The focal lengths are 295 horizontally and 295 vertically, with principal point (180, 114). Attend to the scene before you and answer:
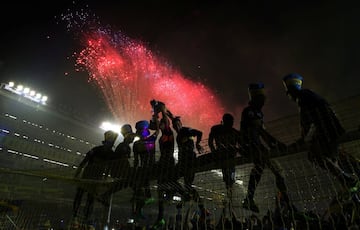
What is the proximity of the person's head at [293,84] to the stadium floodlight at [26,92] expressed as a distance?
21.2 meters

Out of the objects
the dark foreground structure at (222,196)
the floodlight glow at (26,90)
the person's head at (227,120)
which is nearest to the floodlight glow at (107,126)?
the floodlight glow at (26,90)

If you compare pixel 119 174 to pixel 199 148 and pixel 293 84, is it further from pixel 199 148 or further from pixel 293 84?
pixel 293 84

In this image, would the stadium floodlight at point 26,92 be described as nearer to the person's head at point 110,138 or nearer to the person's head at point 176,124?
the person's head at point 110,138

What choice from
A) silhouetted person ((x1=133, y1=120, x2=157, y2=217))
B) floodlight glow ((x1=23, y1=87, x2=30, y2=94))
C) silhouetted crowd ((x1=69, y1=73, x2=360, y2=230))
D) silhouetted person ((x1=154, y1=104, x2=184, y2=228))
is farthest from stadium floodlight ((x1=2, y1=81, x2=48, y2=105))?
silhouetted person ((x1=154, y1=104, x2=184, y2=228))

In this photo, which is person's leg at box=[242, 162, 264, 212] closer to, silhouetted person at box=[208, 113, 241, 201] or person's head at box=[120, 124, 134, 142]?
silhouetted person at box=[208, 113, 241, 201]

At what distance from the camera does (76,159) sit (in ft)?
69.4

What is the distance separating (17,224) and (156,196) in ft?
14.1

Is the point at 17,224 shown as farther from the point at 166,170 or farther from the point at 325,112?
the point at 325,112

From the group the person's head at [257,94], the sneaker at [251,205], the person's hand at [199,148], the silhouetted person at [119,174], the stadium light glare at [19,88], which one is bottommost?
the sneaker at [251,205]

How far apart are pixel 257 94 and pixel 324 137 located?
1.81 metres

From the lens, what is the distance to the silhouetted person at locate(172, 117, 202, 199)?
5.55 m

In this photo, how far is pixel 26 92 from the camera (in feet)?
72.5

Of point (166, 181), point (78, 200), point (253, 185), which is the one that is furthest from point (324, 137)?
point (78, 200)

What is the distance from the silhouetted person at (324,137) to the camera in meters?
4.23
